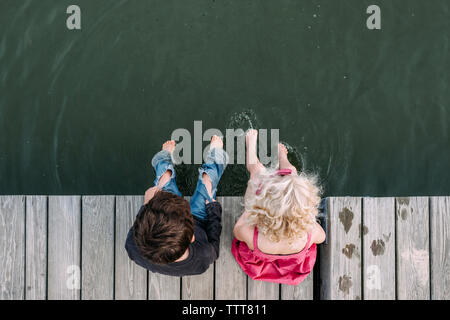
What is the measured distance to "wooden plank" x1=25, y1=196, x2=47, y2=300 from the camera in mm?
2264

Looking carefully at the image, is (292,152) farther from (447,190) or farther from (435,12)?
(435,12)

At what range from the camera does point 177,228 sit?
1724 millimetres

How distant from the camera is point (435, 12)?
3.01 meters

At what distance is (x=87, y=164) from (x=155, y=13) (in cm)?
136

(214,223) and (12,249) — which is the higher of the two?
(214,223)

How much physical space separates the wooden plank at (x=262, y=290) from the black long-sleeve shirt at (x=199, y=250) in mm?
339

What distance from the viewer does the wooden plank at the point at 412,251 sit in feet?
7.20

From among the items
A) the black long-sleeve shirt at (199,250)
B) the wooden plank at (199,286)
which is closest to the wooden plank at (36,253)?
the black long-sleeve shirt at (199,250)

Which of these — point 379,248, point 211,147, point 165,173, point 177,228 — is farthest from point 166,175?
point 379,248

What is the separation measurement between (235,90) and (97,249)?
1.59m

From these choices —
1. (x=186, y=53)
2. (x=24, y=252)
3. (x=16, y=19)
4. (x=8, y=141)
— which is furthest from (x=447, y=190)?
(x=16, y=19)

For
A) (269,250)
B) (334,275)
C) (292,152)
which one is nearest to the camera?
(269,250)

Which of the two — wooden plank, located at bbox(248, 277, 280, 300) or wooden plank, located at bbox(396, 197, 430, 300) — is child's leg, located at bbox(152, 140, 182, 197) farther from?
wooden plank, located at bbox(396, 197, 430, 300)

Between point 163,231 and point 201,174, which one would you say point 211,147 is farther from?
point 163,231
